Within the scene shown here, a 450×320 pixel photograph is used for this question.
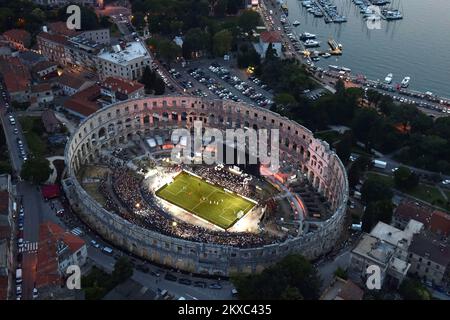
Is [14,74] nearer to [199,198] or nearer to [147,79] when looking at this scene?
[147,79]

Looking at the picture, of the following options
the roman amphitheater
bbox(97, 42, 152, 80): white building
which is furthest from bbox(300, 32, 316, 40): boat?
the roman amphitheater

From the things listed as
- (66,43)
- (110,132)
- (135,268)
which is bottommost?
(135,268)

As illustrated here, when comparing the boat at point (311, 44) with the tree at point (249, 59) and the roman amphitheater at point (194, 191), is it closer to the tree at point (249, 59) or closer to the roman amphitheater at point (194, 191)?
the tree at point (249, 59)

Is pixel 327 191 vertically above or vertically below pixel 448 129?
below

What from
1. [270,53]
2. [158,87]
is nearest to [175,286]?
[158,87]

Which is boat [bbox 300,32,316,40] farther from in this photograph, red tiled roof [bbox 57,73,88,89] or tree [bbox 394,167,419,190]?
tree [bbox 394,167,419,190]

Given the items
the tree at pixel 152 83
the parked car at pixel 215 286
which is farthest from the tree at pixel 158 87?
the parked car at pixel 215 286

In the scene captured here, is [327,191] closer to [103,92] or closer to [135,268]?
[135,268]

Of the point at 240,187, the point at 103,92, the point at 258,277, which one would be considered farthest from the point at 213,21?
the point at 258,277
